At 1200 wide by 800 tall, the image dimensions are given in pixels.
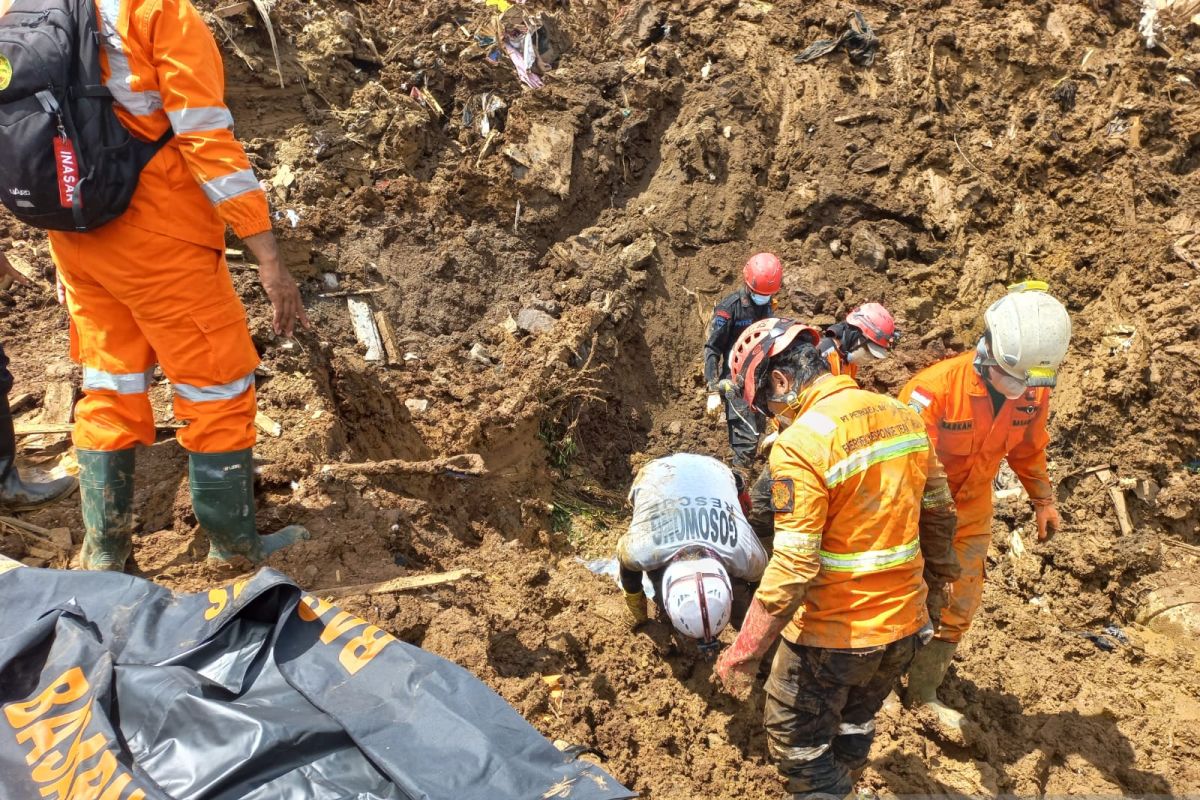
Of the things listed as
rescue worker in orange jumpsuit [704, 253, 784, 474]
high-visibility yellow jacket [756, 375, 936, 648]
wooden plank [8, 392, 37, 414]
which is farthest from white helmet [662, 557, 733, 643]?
wooden plank [8, 392, 37, 414]

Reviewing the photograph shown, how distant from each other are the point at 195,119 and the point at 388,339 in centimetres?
296

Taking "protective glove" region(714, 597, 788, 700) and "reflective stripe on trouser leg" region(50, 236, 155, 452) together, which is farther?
"reflective stripe on trouser leg" region(50, 236, 155, 452)

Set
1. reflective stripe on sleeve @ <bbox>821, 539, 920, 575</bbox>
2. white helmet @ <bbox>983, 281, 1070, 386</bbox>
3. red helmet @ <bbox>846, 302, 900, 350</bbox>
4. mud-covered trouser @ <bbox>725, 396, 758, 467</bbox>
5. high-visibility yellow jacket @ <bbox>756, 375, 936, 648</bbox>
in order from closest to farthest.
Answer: high-visibility yellow jacket @ <bbox>756, 375, 936, 648</bbox>, reflective stripe on sleeve @ <bbox>821, 539, 920, 575</bbox>, white helmet @ <bbox>983, 281, 1070, 386</bbox>, red helmet @ <bbox>846, 302, 900, 350</bbox>, mud-covered trouser @ <bbox>725, 396, 758, 467</bbox>

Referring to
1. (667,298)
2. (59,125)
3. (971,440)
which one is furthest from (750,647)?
(667,298)

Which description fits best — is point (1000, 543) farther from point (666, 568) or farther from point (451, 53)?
point (451, 53)

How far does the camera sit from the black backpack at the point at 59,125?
251cm

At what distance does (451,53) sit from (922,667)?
20.5 ft

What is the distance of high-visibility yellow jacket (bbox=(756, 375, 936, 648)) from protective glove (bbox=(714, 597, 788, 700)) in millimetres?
68

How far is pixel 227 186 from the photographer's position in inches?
108

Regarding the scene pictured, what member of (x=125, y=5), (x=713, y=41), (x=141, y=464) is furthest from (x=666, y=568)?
(x=713, y=41)

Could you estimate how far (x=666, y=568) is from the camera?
346 cm

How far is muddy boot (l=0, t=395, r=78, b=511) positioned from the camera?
3570 mm

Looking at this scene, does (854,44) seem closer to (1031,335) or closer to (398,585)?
(1031,335)

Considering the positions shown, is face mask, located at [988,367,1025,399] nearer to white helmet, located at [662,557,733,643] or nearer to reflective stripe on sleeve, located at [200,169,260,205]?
white helmet, located at [662,557,733,643]
